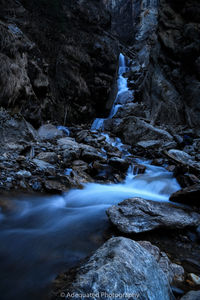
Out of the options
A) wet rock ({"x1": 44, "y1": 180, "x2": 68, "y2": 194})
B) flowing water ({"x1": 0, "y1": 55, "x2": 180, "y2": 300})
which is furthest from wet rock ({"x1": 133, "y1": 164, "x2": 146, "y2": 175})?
wet rock ({"x1": 44, "y1": 180, "x2": 68, "y2": 194})

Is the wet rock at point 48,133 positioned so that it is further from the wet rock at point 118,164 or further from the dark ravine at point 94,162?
the wet rock at point 118,164

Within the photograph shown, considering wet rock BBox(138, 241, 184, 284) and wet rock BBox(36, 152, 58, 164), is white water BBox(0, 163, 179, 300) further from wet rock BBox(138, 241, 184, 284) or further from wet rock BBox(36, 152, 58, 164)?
wet rock BBox(36, 152, 58, 164)

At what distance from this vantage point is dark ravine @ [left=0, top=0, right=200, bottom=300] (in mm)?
1784

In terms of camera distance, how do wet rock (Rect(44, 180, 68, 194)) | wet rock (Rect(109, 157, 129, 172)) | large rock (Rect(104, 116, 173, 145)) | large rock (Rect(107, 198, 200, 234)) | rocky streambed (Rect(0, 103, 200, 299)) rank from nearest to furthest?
1. rocky streambed (Rect(0, 103, 200, 299))
2. large rock (Rect(107, 198, 200, 234))
3. wet rock (Rect(44, 180, 68, 194))
4. wet rock (Rect(109, 157, 129, 172))
5. large rock (Rect(104, 116, 173, 145))

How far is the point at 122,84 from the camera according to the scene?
2056 centimetres

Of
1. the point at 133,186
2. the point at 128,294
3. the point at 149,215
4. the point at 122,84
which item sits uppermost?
the point at 122,84

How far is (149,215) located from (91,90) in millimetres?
14117

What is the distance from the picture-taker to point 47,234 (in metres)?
2.84

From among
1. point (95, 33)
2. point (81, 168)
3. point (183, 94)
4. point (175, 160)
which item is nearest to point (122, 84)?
point (95, 33)

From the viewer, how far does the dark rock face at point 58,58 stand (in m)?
8.56

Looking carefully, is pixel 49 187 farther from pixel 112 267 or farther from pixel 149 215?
pixel 112 267

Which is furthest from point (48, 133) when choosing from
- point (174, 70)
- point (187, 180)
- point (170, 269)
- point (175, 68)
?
point (175, 68)

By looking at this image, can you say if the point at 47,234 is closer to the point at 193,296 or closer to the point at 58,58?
the point at 193,296

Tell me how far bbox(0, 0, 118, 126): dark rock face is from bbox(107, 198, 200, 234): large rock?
632 cm
